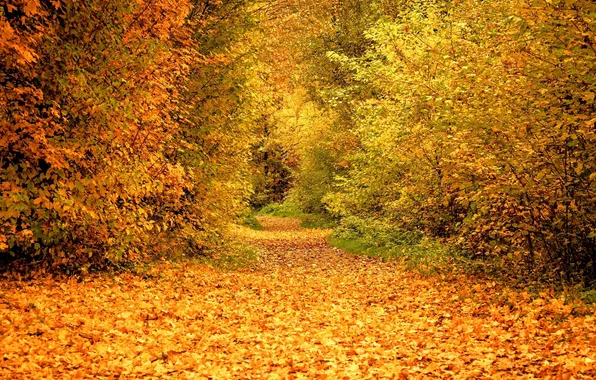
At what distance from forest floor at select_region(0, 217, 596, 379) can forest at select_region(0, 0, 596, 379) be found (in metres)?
0.05

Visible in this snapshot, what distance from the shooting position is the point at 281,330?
9586 mm

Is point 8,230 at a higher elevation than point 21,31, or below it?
below

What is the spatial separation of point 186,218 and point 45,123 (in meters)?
7.33

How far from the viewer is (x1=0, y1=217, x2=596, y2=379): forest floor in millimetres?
6855

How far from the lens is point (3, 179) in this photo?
938 cm

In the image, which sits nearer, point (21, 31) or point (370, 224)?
point (21, 31)

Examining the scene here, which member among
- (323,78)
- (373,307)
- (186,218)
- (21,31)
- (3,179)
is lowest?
(373,307)

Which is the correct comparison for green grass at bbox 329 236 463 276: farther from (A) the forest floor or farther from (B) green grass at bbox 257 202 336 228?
(B) green grass at bbox 257 202 336 228

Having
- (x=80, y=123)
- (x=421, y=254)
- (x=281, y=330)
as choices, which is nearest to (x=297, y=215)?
(x=421, y=254)

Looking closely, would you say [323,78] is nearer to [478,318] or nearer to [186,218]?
[186,218]

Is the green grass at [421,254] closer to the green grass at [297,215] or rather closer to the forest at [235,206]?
the forest at [235,206]

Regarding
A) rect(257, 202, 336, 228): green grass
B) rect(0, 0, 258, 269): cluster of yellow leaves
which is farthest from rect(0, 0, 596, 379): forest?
rect(257, 202, 336, 228): green grass

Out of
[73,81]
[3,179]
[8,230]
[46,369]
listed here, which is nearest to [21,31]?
[73,81]

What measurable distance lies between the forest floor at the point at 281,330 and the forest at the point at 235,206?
0.18 ft
